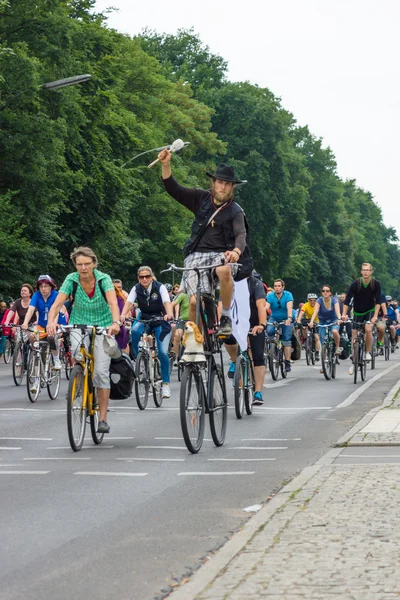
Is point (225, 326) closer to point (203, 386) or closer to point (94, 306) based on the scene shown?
point (203, 386)

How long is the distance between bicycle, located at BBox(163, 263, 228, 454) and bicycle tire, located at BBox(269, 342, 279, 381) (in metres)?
11.8

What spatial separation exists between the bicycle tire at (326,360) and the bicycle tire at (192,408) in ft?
38.5

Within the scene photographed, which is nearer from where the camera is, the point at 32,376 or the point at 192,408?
the point at 192,408

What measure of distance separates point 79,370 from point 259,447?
1752mm

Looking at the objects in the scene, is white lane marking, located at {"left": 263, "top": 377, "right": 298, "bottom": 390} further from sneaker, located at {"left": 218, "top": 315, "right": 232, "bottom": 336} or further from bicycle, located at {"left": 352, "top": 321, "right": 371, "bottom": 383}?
sneaker, located at {"left": 218, "top": 315, "right": 232, "bottom": 336}

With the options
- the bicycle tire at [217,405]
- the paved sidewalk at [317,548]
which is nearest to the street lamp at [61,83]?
the bicycle tire at [217,405]

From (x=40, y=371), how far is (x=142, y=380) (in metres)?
2.25

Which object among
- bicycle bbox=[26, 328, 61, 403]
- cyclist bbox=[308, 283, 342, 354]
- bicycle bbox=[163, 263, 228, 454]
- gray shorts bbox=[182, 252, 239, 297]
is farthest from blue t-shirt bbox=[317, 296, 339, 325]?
gray shorts bbox=[182, 252, 239, 297]

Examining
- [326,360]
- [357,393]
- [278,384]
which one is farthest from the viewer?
[326,360]

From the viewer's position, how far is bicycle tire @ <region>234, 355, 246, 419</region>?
525 inches

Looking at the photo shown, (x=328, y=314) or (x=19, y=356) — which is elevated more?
(x=328, y=314)

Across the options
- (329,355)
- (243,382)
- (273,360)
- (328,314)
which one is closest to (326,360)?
(329,355)

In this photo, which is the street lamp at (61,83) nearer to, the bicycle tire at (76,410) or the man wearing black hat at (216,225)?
the man wearing black hat at (216,225)

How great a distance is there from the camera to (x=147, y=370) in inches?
648
